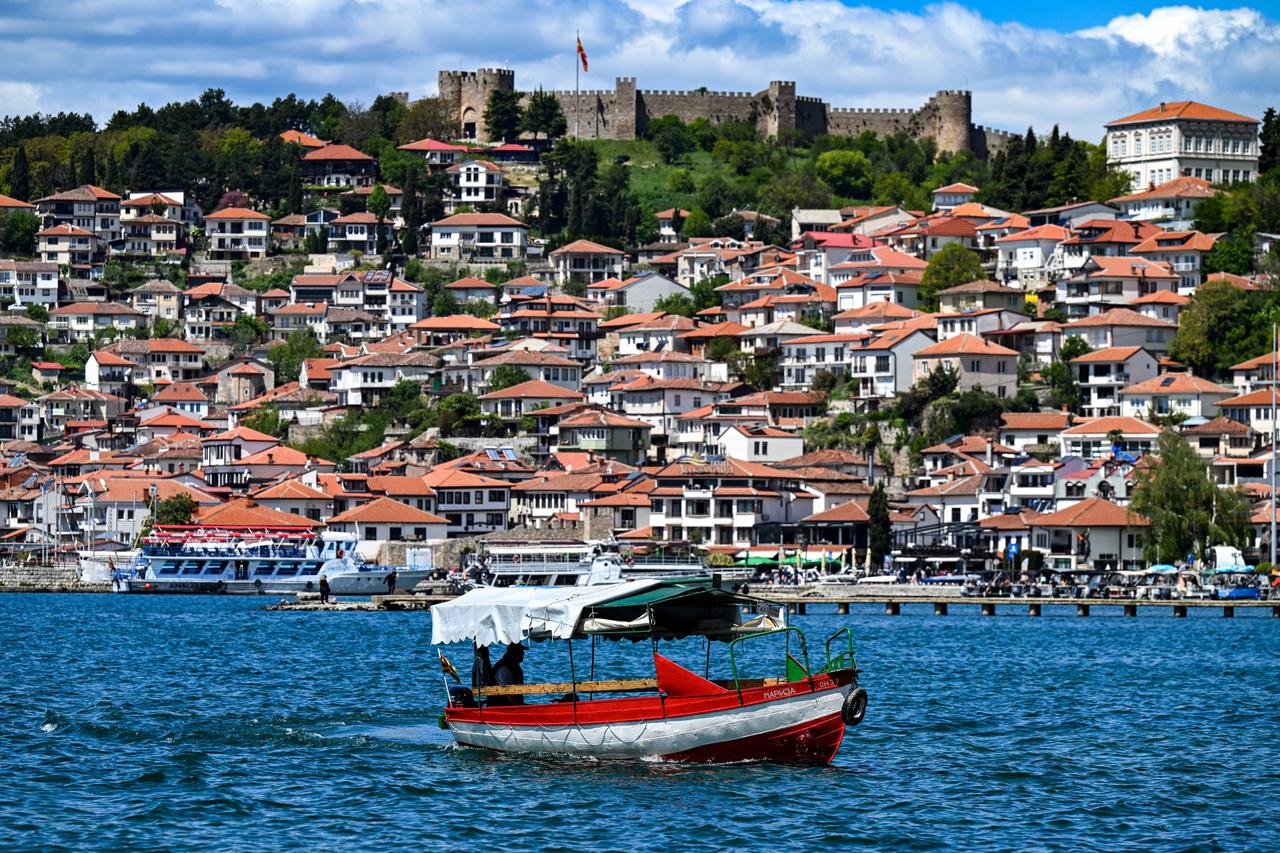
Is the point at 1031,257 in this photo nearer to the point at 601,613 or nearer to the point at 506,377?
the point at 506,377

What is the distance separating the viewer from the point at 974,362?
9306 centimetres

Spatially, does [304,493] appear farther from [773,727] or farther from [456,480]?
[773,727]

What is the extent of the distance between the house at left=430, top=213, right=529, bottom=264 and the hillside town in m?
0.25

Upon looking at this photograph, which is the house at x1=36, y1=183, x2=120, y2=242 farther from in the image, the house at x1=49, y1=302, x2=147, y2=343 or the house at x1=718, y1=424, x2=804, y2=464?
the house at x1=718, y1=424, x2=804, y2=464

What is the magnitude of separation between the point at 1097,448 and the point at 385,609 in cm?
3193

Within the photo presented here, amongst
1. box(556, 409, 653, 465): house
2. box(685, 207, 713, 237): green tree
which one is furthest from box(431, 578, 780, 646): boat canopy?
box(685, 207, 713, 237): green tree

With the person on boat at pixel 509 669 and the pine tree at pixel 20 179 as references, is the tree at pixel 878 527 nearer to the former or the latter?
the person on boat at pixel 509 669

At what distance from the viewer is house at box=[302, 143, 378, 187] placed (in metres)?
143

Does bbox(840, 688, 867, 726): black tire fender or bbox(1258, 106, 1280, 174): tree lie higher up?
bbox(1258, 106, 1280, 174): tree

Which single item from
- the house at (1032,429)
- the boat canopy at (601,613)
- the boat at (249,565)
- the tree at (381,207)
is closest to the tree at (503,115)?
the tree at (381,207)

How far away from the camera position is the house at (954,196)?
131125mm

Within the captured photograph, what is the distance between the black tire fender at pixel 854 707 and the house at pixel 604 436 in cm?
6893

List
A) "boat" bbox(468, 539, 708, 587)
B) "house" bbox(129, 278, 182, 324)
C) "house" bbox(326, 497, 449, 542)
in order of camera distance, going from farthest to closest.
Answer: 1. "house" bbox(129, 278, 182, 324)
2. "house" bbox(326, 497, 449, 542)
3. "boat" bbox(468, 539, 708, 587)

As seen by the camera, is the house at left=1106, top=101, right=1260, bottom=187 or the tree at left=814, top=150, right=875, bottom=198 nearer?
the house at left=1106, top=101, right=1260, bottom=187
